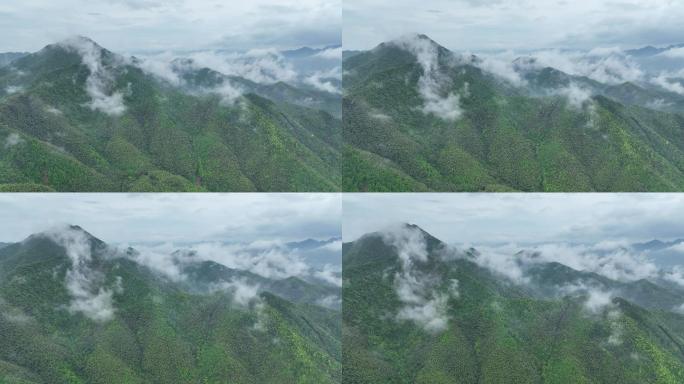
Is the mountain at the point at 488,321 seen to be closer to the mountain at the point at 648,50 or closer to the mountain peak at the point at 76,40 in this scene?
the mountain at the point at 648,50

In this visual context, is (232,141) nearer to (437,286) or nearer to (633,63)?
(437,286)

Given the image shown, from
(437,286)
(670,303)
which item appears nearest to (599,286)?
(670,303)

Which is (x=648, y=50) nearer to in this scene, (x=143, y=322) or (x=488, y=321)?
(x=488, y=321)

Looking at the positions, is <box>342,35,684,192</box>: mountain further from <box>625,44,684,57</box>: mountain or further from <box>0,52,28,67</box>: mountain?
<box>0,52,28,67</box>: mountain

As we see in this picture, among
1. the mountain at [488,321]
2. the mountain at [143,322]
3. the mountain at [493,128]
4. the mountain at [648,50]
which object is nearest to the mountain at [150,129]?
the mountain at [493,128]

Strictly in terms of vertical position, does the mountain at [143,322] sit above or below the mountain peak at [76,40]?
below

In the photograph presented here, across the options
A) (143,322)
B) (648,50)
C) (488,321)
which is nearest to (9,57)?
(143,322)
